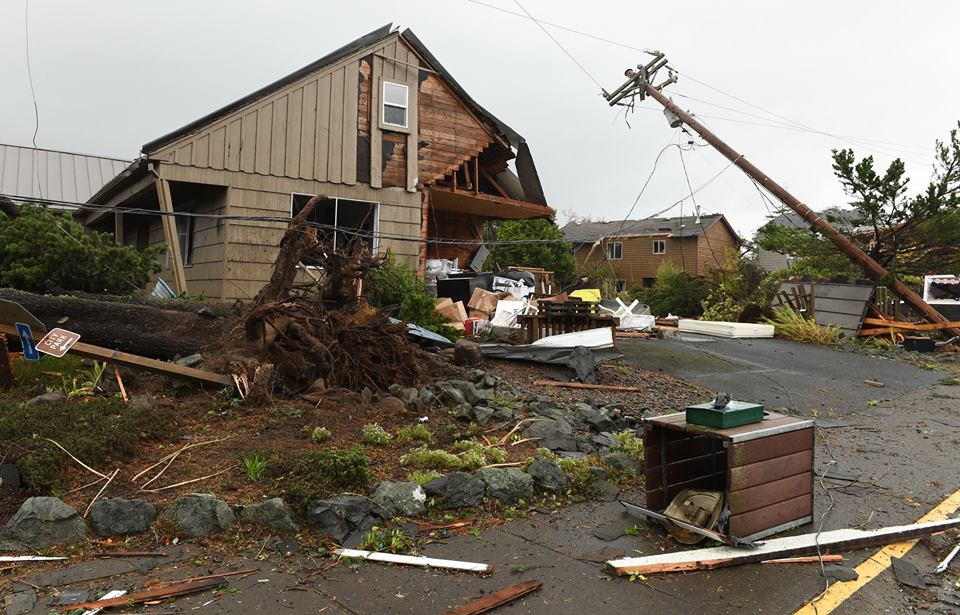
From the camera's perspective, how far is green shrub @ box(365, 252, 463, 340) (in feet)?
36.4

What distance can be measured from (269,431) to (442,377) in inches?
111

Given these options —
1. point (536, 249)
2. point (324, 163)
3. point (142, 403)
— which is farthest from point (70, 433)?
point (536, 249)

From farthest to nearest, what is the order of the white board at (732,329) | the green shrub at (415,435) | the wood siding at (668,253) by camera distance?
the wood siding at (668,253) → the white board at (732,329) → the green shrub at (415,435)

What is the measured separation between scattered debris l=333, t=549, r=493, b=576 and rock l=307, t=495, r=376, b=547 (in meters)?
0.17

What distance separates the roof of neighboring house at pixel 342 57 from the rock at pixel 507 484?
31.0ft

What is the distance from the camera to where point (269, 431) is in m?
5.12

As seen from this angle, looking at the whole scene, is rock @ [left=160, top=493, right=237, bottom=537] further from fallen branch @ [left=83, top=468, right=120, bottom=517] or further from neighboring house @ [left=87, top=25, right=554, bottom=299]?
neighboring house @ [left=87, top=25, right=554, bottom=299]

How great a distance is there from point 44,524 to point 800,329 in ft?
52.4

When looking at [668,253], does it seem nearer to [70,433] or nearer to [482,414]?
[482,414]

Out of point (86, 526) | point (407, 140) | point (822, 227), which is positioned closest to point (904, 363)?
point (822, 227)

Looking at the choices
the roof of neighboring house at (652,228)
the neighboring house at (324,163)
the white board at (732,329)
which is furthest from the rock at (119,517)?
the roof of neighboring house at (652,228)

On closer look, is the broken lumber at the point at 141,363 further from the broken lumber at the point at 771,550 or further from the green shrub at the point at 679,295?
the green shrub at the point at 679,295

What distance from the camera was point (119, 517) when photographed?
358cm

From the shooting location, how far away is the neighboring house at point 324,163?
11.5 m
